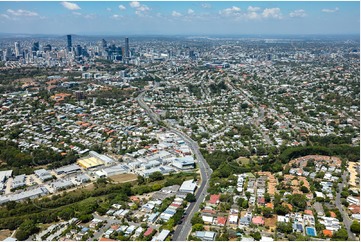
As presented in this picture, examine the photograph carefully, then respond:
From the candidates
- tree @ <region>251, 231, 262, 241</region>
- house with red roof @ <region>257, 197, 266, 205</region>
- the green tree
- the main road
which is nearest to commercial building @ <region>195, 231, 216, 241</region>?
the main road

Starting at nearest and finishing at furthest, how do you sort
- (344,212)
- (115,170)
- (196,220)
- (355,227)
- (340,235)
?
(340,235) < (355,227) < (196,220) < (344,212) < (115,170)

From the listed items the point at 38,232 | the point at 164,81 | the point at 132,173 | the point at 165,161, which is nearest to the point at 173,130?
the point at 165,161

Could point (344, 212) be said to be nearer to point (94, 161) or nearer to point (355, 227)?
point (355, 227)

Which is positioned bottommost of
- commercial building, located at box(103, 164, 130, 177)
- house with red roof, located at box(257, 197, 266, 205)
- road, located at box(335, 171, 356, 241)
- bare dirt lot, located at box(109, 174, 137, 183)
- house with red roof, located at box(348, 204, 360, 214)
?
bare dirt lot, located at box(109, 174, 137, 183)

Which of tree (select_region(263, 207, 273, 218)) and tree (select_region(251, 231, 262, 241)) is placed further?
tree (select_region(263, 207, 273, 218))

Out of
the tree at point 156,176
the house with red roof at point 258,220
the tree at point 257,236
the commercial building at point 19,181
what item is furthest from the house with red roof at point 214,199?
the commercial building at point 19,181

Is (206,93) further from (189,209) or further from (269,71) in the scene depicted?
(189,209)

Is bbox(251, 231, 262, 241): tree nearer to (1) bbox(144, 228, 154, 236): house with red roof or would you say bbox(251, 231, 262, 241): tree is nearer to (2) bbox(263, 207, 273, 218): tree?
(2) bbox(263, 207, 273, 218): tree

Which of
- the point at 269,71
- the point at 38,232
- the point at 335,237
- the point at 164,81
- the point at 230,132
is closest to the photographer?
the point at 335,237

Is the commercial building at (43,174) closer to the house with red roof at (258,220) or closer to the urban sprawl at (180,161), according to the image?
the urban sprawl at (180,161)

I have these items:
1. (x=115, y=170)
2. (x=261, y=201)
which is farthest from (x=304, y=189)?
(x=115, y=170)

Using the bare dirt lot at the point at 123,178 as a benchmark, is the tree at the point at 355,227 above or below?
above
